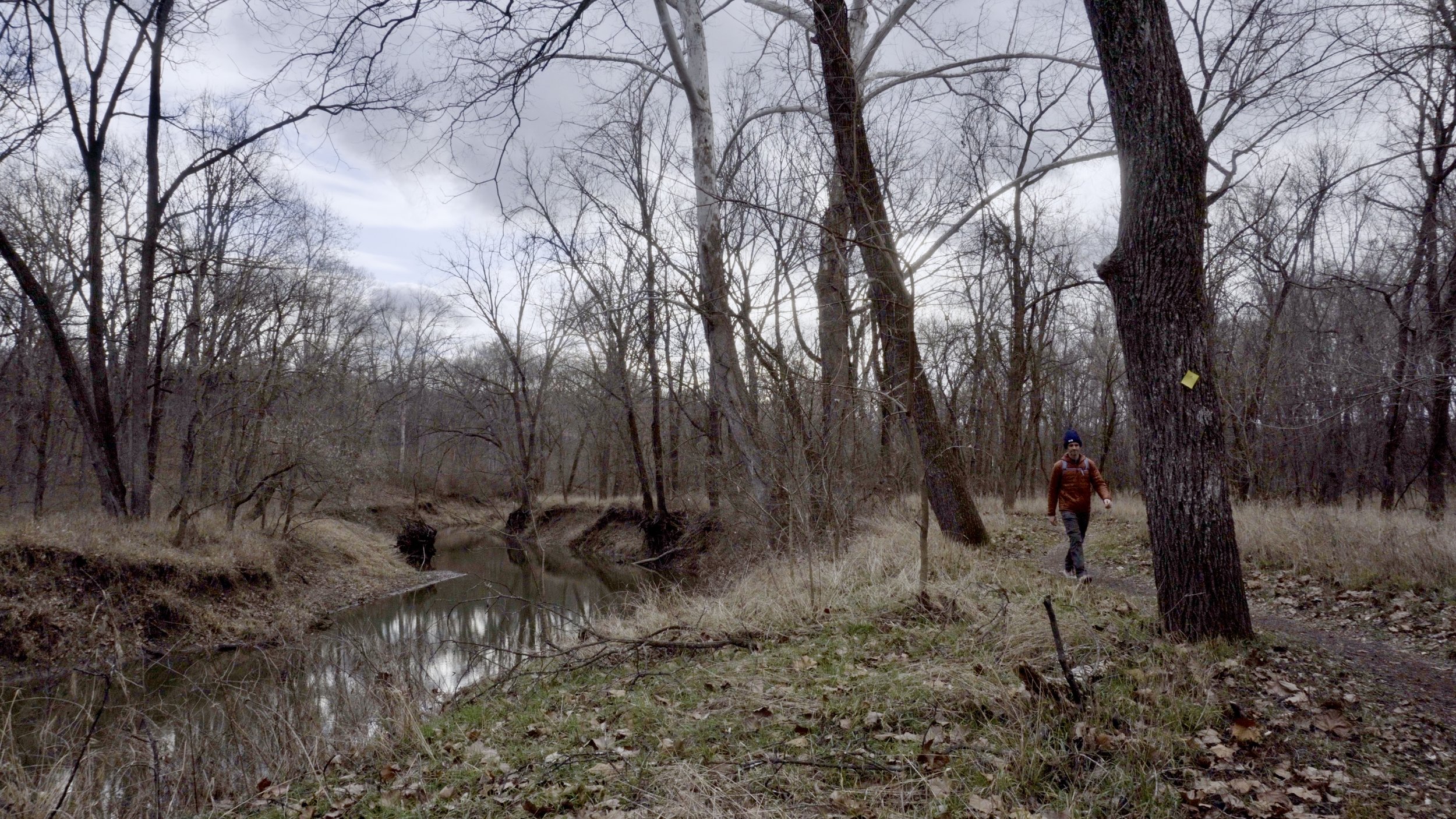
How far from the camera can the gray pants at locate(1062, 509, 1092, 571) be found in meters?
8.28

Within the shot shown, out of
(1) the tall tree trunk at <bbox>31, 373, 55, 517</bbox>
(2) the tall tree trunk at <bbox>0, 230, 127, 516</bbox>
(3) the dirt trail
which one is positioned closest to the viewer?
(3) the dirt trail

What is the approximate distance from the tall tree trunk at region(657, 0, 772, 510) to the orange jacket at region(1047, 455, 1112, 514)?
3.47 metres

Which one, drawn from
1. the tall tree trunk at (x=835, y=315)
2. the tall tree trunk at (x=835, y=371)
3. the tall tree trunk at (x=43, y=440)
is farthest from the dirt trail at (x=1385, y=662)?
the tall tree trunk at (x=43, y=440)

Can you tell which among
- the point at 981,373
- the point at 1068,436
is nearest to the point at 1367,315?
the point at 1068,436

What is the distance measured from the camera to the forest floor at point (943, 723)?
3.28 meters

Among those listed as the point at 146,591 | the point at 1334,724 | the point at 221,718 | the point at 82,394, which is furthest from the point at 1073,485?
the point at 82,394

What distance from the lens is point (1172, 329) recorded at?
191 inches

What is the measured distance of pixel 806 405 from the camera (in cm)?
789

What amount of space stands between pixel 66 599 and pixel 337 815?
35.8 feet

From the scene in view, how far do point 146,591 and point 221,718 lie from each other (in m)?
5.79

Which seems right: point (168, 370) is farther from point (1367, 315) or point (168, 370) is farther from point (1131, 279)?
point (1367, 315)

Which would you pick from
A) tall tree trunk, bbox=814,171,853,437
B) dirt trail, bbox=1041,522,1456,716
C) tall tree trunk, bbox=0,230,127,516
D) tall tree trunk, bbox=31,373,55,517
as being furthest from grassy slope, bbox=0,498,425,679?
dirt trail, bbox=1041,522,1456,716

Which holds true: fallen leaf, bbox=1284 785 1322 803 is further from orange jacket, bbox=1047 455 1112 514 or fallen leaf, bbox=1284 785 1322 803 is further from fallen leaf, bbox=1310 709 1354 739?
orange jacket, bbox=1047 455 1112 514

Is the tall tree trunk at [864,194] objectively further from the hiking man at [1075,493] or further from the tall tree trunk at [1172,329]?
the tall tree trunk at [1172,329]
